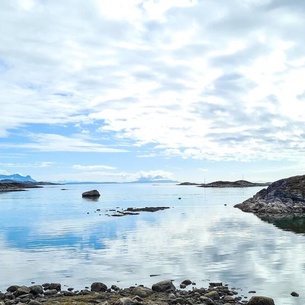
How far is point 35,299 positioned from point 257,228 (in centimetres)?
4096

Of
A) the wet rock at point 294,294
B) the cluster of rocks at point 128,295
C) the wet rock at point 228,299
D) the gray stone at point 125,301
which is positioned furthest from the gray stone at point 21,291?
the wet rock at point 294,294

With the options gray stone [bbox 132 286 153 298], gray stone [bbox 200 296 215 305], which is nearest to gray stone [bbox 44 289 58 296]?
gray stone [bbox 132 286 153 298]

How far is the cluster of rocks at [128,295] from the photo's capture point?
21.9m

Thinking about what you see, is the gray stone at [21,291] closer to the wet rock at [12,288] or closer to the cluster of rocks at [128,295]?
the cluster of rocks at [128,295]

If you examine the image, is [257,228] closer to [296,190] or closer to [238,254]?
[238,254]

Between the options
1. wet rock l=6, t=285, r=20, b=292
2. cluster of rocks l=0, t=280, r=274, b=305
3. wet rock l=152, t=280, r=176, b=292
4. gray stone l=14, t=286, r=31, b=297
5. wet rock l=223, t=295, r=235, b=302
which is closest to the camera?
cluster of rocks l=0, t=280, r=274, b=305

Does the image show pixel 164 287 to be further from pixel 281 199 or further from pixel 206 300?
pixel 281 199

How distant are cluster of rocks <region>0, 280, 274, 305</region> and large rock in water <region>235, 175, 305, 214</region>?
6446cm

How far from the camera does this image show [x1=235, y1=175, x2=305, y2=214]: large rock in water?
85.6 metres

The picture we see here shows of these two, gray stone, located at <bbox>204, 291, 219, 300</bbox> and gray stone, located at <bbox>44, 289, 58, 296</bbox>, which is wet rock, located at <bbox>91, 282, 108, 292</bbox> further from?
gray stone, located at <bbox>204, 291, 219, 300</bbox>

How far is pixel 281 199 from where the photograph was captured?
9019 centimetres

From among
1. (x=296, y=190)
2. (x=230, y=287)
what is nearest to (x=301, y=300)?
(x=230, y=287)

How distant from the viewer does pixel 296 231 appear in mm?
54156

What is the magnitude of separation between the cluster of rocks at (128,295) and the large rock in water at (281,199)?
211 ft
